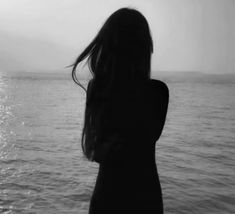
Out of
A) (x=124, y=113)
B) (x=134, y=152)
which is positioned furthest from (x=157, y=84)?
(x=134, y=152)

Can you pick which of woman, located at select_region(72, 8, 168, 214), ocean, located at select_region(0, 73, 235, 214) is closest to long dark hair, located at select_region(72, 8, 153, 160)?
woman, located at select_region(72, 8, 168, 214)

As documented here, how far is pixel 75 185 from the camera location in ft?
27.5

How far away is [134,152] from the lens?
222cm

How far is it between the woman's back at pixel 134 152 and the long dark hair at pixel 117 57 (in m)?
0.06

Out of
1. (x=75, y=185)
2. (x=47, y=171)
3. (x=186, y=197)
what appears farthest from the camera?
(x=47, y=171)

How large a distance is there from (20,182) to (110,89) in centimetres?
677

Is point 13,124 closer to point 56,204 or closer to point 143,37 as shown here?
point 56,204

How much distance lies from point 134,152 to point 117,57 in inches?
21.2

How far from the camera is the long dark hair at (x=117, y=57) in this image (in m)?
2.22

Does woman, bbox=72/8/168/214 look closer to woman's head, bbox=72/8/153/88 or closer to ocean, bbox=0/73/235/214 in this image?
woman's head, bbox=72/8/153/88

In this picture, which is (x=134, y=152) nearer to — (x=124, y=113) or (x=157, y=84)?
(x=124, y=113)

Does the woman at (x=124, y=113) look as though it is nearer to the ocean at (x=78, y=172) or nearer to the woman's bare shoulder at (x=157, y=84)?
the woman's bare shoulder at (x=157, y=84)

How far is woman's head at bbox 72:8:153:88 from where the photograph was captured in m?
2.22

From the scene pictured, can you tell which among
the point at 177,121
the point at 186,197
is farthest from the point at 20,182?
the point at 177,121
